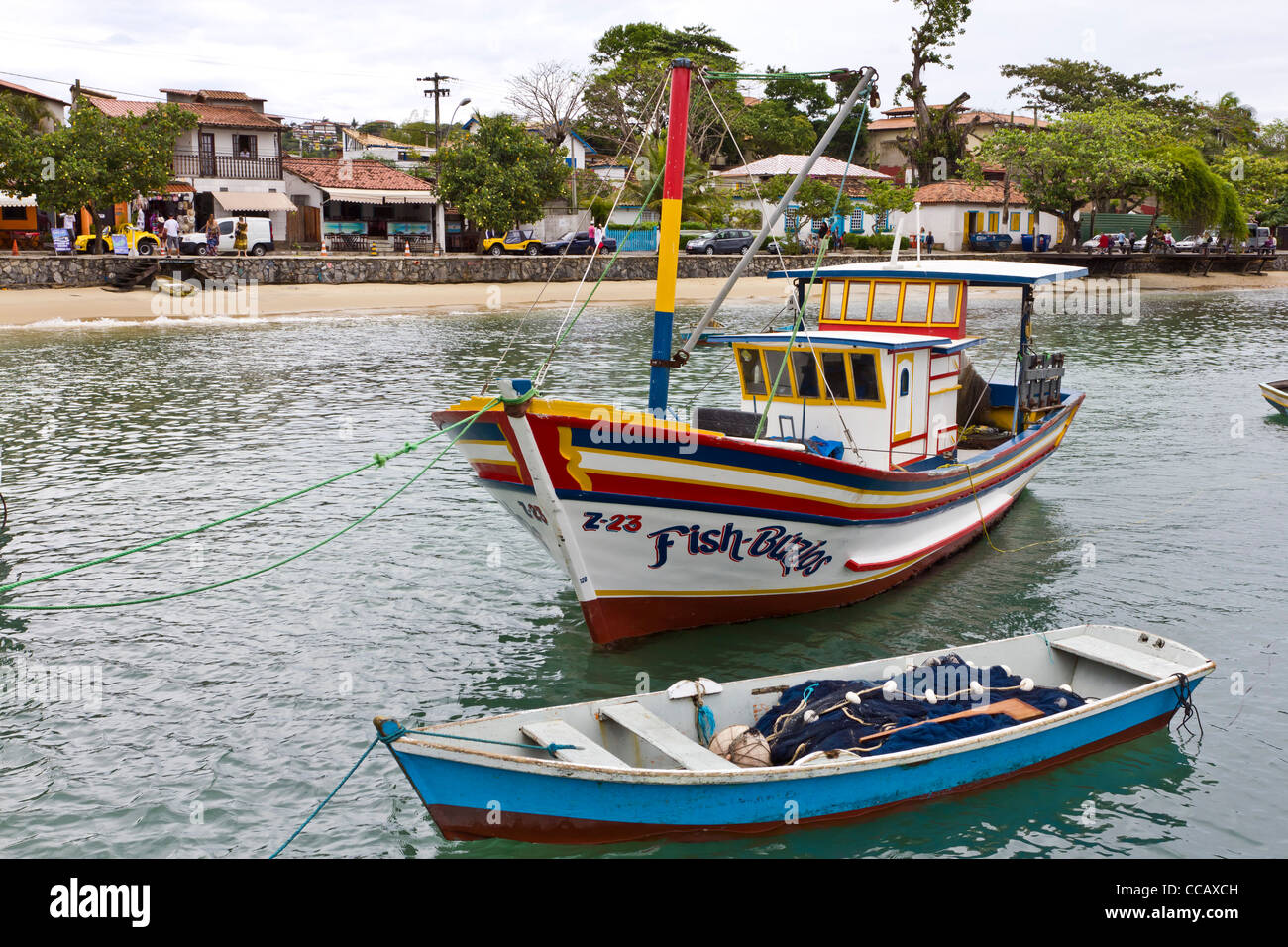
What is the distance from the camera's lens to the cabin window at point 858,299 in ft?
49.3

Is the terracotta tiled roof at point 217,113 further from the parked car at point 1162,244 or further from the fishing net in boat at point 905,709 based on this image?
the fishing net in boat at point 905,709

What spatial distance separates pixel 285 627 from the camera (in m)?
12.5

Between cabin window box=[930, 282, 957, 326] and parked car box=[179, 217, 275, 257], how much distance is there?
130 feet

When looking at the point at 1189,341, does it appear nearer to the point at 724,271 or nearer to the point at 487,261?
the point at 724,271

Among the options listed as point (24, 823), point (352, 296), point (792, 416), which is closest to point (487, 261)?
point (352, 296)

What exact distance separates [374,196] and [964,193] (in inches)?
1443

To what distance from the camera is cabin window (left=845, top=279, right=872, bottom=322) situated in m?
15.0

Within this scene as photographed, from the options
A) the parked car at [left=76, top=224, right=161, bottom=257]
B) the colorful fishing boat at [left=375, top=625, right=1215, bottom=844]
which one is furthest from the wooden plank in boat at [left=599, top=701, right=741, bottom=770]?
the parked car at [left=76, top=224, right=161, bottom=257]

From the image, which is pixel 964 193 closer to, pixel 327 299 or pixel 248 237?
pixel 327 299

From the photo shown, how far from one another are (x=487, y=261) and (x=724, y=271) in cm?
1279

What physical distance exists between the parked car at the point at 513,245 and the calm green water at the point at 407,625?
99.8 feet

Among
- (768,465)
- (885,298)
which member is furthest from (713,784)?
(885,298)

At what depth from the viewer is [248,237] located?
49.7 meters
